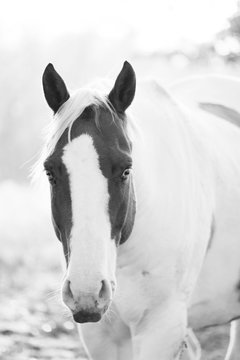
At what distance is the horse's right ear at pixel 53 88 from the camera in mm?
3633

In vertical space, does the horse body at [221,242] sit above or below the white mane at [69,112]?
below

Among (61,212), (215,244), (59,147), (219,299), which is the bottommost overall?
(219,299)

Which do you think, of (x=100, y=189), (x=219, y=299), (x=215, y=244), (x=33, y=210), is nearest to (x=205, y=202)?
(x=215, y=244)

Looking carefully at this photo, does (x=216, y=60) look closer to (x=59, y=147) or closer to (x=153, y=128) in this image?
(x=153, y=128)

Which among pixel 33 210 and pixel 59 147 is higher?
pixel 59 147

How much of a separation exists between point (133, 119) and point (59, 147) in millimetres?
520

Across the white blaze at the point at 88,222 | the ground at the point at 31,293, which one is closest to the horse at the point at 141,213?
the white blaze at the point at 88,222

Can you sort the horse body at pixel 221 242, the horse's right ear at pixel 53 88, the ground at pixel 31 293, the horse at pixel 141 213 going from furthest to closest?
1. the ground at pixel 31 293
2. the horse body at pixel 221 242
3. the horse's right ear at pixel 53 88
4. the horse at pixel 141 213

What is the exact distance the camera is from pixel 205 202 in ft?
13.7

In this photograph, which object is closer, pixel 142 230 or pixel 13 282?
pixel 142 230

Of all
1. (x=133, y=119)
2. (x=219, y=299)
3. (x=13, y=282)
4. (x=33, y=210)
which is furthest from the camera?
(x=33, y=210)

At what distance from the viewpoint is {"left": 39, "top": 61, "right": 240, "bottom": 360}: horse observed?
10.8 feet

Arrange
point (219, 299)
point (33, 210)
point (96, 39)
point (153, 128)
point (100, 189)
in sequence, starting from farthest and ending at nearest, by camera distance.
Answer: point (96, 39), point (33, 210), point (219, 299), point (153, 128), point (100, 189)

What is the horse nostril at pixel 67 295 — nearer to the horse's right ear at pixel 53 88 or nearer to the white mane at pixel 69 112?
the white mane at pixel 69 112
